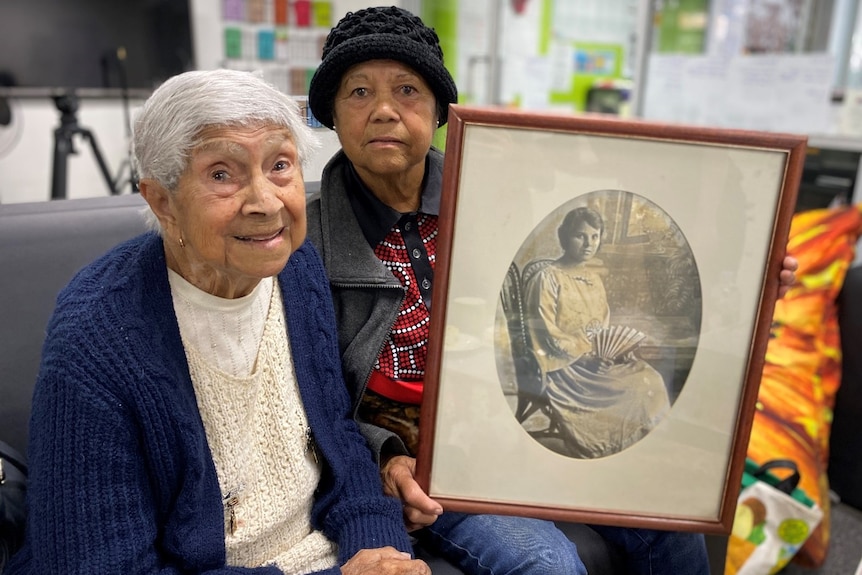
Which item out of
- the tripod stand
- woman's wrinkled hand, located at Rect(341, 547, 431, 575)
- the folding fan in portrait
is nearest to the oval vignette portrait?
the folding fan in portrait

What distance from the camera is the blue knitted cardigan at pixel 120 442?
2.48 ft

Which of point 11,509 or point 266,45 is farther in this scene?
point 266,45

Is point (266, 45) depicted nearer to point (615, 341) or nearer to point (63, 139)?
point (63, 139)

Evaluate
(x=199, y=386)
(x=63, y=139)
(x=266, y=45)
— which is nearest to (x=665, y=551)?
(x=199, y=386)

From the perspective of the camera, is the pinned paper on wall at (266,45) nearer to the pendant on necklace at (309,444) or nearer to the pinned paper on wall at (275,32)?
the pinned paper on wall at (275,32)

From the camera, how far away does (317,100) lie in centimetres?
108

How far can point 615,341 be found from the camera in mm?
965

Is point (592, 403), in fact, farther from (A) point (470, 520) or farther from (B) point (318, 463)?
(B) point (318, 463)

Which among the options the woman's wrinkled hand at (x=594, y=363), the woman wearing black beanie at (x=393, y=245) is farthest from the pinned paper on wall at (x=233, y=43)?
the woman's wrinkled hand at (x=594, y=363)

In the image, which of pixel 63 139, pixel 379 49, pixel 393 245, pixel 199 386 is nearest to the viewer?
pixel 199 386

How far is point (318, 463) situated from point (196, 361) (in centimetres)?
26

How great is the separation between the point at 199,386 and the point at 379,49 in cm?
55

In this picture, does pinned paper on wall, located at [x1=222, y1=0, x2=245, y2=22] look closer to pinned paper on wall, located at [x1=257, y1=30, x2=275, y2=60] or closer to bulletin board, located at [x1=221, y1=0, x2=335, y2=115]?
bulletin board, located at [x1=221, y1=0, x2=335, y2=115]

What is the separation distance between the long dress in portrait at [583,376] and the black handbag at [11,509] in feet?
2.49
